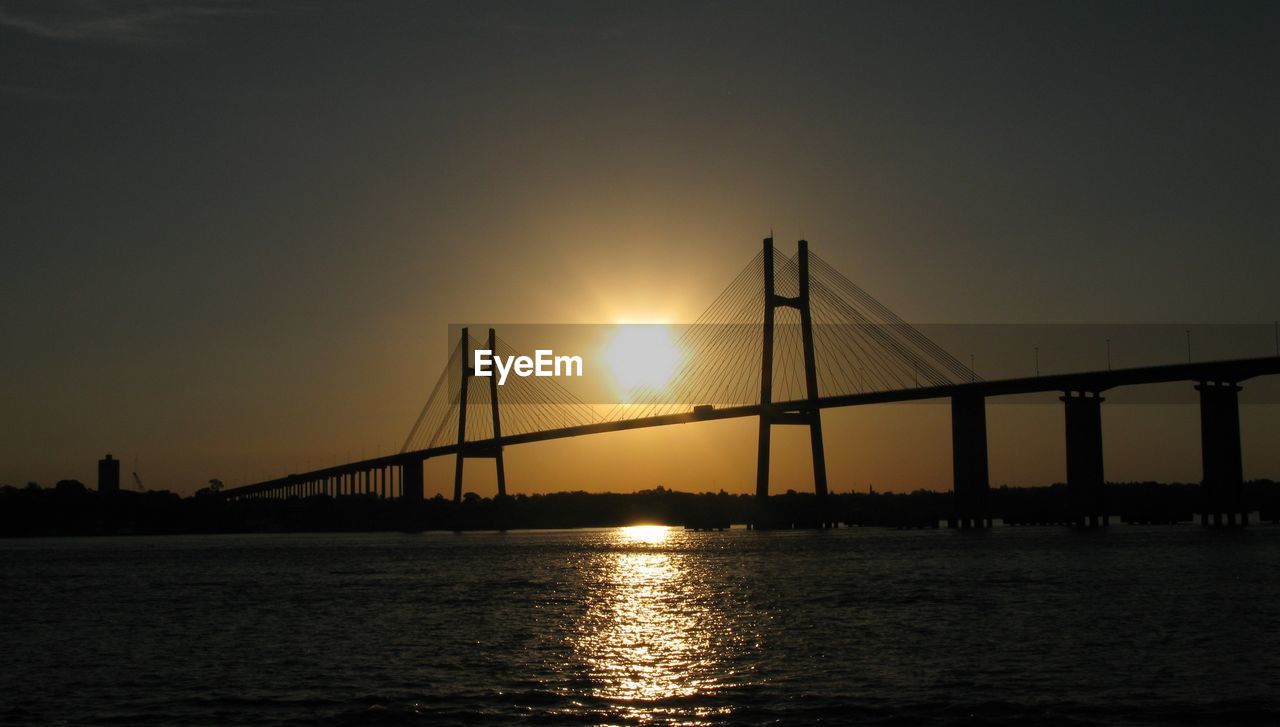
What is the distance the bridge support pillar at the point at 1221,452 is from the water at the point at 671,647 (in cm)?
2567

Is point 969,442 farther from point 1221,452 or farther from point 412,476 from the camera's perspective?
point 412,476

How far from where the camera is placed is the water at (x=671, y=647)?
1819cm

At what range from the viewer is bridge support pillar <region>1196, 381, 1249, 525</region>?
236 ft

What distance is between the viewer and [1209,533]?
73.2 meters

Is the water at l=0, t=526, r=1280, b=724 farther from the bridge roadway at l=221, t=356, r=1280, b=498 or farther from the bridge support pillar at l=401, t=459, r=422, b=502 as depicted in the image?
the bridge support pillar at l=401, t=459, r=422, b=502

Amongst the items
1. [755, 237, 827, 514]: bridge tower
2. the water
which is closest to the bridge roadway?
[755, 237, 827, 514]: bridge tower

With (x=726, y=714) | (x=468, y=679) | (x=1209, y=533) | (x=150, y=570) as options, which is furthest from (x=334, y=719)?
(x=1209, y=533)

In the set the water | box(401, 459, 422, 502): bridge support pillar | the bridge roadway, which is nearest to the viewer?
the water

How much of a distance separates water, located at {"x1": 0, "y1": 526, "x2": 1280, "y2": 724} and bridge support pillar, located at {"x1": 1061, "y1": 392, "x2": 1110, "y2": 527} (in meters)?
28.8

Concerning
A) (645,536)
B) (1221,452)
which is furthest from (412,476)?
(1221,452)

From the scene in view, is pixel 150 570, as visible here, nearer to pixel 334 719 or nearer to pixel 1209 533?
pixel 334 719

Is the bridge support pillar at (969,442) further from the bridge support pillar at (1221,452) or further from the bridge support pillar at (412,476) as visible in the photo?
the bridge support pillar at (412,476)

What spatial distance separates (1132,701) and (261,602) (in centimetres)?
2661

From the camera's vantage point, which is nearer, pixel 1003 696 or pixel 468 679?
pixel 1003 696
